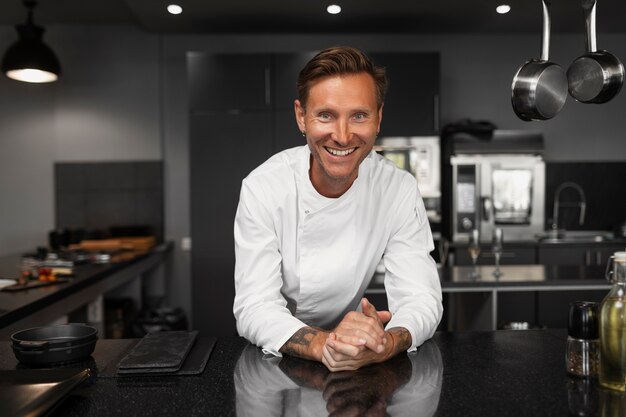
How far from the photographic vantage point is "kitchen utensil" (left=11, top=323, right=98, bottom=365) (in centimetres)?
140

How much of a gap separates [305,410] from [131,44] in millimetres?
4967

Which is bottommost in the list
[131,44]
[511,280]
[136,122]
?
[511,280]

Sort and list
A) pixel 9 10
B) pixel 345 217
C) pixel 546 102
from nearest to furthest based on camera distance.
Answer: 1. pixel 546 102
2. pixel 345 217
3. pixel 9 10

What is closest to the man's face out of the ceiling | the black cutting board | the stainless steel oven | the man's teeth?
the man's teeth

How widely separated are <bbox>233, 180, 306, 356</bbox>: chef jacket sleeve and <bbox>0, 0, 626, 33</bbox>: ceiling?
309cm

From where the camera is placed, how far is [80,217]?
18.1 feet

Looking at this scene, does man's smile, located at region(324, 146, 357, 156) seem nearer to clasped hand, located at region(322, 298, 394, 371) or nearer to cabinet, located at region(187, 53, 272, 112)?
clasped hand, located at region(322, 298, 394, 371)

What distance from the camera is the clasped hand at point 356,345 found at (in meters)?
1.33

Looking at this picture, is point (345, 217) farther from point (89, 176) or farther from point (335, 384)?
point (89, 176)

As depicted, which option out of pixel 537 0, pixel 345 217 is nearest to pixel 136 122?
pixel 537 0

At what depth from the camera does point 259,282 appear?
5.50ft

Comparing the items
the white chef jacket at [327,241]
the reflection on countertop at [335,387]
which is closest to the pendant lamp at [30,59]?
the white chef jacket at [327,241]

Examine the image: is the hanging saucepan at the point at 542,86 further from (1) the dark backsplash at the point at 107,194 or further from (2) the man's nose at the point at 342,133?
(1) the dark backsplash at the point at 107,194

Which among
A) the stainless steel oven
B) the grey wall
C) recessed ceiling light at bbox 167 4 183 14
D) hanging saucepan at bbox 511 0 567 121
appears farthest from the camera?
the grey wall
